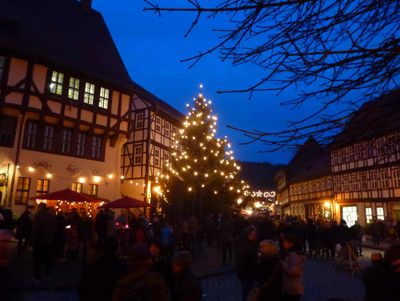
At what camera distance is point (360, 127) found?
10.2ft

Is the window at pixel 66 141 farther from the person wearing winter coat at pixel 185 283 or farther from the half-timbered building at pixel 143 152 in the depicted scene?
the person wearing winter coat at pixel 185 283

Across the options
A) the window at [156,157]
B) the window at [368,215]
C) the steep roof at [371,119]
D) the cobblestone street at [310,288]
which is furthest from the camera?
the window at [156,157]

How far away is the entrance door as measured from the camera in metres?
36.2

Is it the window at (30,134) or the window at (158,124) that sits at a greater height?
the window at (158,124)

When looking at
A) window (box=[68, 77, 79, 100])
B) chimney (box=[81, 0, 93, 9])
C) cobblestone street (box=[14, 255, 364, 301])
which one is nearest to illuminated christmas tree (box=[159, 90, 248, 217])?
window (box=[68, 77, 79, 100])

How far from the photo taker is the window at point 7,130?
2154cm

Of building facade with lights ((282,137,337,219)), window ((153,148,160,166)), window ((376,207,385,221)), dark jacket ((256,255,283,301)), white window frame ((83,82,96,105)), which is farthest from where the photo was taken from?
building facade with lights ((282,137,337,219))

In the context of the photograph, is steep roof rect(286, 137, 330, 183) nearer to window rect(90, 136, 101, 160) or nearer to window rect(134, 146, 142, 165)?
window rect(134, 146, 142, 165)

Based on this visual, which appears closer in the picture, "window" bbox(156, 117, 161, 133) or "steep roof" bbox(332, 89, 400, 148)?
"steep roof" bbox(332, 89, 400, 148)

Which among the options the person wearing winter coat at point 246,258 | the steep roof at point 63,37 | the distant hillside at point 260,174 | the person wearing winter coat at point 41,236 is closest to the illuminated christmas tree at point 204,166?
the steep roof at point 63,37

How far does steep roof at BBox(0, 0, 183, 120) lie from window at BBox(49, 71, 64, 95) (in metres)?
0.70

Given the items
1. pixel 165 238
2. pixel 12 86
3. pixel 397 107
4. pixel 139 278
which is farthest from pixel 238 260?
pixel 12 86

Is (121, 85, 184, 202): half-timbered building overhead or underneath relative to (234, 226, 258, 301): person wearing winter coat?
overhead

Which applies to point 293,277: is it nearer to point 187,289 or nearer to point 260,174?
point 187,289
